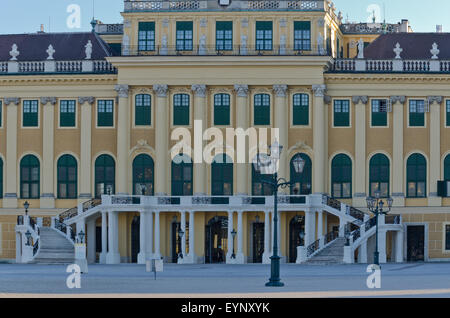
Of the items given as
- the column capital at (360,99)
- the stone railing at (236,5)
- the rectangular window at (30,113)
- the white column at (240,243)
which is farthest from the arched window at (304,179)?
the rectangular window at (30,113)

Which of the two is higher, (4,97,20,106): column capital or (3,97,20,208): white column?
(4,97,20,106): column capital

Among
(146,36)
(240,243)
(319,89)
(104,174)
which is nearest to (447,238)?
(319,89)

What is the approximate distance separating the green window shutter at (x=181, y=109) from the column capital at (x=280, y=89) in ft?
17.6

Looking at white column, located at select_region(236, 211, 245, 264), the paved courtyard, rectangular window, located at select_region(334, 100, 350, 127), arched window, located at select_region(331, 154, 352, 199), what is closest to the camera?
the paved courtyard

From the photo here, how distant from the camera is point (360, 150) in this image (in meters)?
84.6

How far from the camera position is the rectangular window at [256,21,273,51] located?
84.4 meters

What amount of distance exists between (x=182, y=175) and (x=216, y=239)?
4.38m

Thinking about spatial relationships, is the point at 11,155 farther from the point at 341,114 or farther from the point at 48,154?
the point at 341,114

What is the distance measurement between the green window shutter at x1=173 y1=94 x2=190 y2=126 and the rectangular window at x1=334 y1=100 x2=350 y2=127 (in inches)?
354

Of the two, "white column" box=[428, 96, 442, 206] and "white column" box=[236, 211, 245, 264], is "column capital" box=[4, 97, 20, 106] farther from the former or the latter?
"white column" box=[428, 96, 442, 206]

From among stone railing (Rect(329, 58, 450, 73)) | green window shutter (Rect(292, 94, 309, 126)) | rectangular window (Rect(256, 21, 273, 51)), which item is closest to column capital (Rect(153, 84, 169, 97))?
rectangular window (Rect(256, 21, 273, 51))

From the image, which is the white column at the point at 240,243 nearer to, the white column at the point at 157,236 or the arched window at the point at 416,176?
the white column at the point at 157,236

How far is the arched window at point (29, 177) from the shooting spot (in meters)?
86.6
